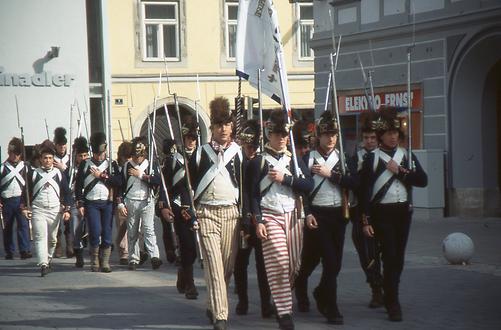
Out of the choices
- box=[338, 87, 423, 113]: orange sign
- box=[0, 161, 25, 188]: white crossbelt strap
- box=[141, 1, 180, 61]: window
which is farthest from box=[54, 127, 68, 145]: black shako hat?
box=[141, 1, 180, 61]: window

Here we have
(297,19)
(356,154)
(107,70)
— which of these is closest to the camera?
(356,154)

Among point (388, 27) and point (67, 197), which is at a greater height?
point (388, 27)

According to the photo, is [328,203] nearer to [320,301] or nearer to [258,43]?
[320,301]

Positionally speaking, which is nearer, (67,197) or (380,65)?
(67,197)

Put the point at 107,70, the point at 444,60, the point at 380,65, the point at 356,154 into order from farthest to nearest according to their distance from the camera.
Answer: the point at 107,70, the point at 380,65, the point at 444,60, the point at 356,154

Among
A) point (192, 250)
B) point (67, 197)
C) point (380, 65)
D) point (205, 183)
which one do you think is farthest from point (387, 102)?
point (205, 183)

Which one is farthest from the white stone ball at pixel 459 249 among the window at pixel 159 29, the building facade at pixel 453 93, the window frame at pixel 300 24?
the window frame at pixel 300 24

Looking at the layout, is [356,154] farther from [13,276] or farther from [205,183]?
[13,276]

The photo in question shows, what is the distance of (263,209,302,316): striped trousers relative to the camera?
428 inches

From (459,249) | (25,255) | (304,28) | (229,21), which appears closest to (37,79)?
(229,21)

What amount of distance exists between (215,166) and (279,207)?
2.61ft

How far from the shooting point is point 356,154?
12.5 meters

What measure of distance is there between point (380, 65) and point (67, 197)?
34.3 feet

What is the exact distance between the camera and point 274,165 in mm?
11188
